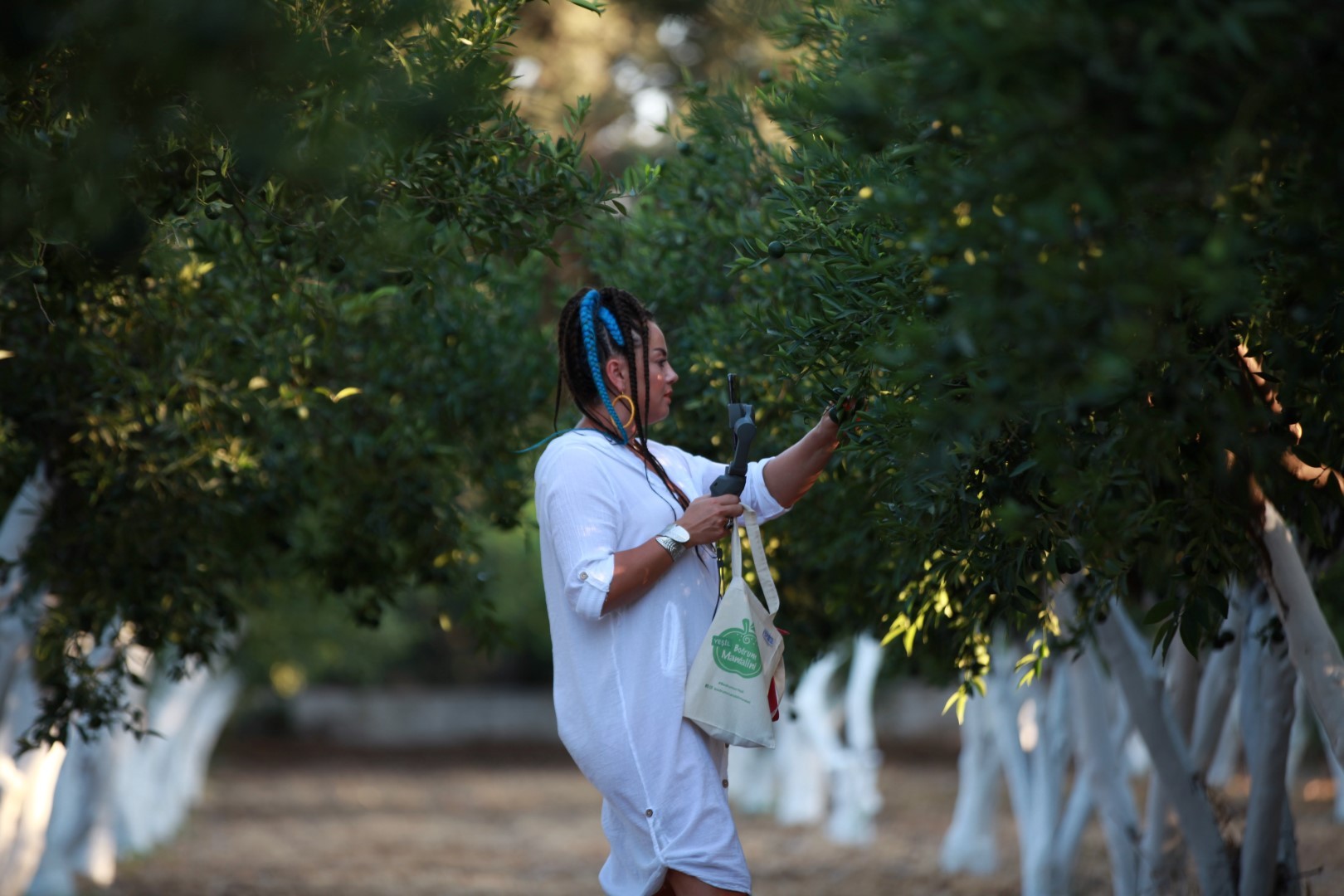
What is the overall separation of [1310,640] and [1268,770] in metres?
1.73

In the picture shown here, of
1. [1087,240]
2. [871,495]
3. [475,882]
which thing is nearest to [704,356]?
[871,495]

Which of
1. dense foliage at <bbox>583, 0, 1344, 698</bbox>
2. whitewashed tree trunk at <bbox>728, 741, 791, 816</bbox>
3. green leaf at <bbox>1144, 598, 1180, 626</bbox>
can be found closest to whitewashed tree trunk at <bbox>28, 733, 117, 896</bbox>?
dense foliage at <bbox>583, 0, 1344, 698</bbox>

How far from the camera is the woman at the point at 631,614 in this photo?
3098mm

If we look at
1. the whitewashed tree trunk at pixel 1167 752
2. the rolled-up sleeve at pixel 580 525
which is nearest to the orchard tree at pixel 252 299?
the rolled-up sleeve at pixel 580 525

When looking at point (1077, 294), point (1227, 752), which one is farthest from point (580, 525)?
point (1227, 752)

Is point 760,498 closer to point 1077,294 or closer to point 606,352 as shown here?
point 606,352

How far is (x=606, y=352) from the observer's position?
3.45 metres

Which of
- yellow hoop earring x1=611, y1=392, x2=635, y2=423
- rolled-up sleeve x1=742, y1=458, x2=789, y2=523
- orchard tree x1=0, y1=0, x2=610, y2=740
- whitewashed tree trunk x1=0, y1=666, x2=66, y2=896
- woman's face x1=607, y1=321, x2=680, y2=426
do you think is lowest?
whitewashed tree trunk x1=0, y1=666, x2=66, y2=896

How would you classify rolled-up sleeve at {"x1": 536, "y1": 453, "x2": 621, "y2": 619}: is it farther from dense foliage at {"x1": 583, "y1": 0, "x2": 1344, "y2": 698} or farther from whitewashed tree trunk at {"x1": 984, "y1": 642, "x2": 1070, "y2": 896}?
whitewashed tree trunk at {"x1": 984, "y1": 642, "x2": 1070, "y2": 896}

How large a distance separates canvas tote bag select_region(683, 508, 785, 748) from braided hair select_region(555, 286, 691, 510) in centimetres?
33

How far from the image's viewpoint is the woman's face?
3447mm

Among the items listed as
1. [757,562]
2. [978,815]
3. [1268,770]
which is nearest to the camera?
[757,562]

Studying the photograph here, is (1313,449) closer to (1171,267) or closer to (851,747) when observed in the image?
(1171,267)

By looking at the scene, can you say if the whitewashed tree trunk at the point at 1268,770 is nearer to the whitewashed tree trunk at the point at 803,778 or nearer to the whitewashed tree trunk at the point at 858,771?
the whitewashed tree trunk at the point at 858,771
